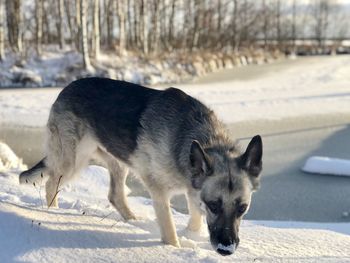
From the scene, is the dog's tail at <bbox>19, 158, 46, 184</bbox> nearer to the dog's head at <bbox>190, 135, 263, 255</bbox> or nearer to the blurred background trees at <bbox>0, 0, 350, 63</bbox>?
the dog's head at <bbox>190, 135, 263, 255</bbox>

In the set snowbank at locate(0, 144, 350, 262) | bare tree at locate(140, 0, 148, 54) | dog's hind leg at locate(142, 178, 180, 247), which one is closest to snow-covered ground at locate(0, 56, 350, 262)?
snowbank at locate(0, 144, 350, 262)

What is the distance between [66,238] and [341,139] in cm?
784

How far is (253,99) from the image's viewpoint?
15.4m

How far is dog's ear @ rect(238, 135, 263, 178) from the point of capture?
11.0ft

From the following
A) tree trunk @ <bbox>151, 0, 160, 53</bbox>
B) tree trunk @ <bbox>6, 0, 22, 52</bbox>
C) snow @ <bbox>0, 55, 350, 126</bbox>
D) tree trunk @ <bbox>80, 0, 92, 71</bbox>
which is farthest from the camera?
tree trunk @ <bbox>151, 0, 160, 53</bbox>

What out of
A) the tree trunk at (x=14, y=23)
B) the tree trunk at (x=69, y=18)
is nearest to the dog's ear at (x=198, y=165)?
the tree trunk at (x=14, y=23)

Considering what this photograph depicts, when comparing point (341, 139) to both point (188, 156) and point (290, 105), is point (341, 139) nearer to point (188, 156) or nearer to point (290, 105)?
point (290, 105)

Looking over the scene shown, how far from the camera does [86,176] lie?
679 centimetres

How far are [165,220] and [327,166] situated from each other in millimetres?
4605

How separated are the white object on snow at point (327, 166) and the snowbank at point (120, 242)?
3221mm

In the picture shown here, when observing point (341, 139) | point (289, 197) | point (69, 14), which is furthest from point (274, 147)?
point (69, 14)

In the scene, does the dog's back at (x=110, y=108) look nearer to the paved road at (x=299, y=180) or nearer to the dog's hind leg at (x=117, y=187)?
the dog's hind leg at (x=117, y=187)

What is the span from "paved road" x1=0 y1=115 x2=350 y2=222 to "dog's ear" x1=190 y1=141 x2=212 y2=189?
7.95 ft

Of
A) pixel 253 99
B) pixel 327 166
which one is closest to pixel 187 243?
pixel 327 166
